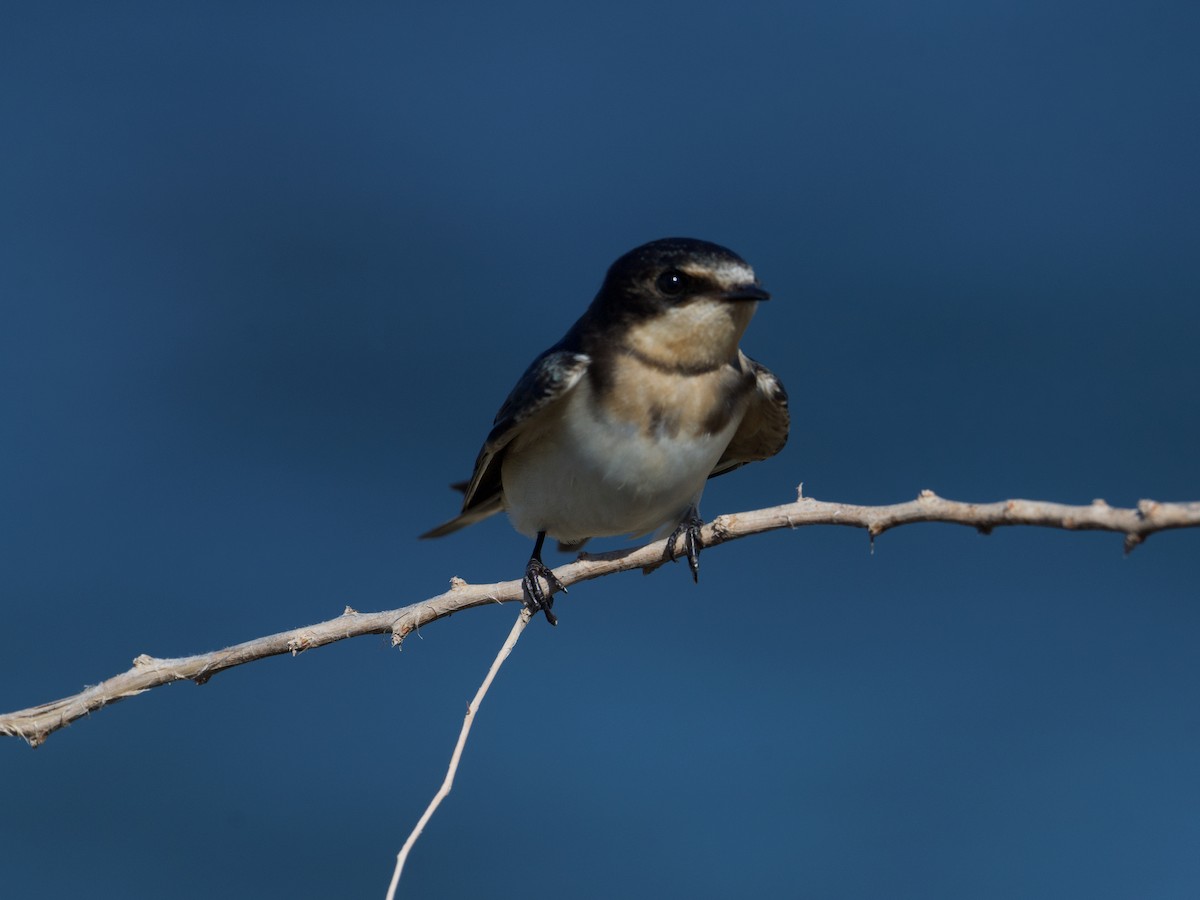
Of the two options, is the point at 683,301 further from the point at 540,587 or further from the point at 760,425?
the point at 540,587

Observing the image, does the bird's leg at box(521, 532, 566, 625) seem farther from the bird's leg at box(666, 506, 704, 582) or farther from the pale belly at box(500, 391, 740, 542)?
the bird's leg at box(666, 506, 704, 582)

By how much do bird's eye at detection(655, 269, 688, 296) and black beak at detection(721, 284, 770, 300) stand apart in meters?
0.12

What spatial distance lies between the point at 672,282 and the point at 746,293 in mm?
223

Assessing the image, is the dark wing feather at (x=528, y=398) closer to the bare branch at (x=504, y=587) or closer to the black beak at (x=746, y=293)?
the black beak at (x=746, y=293)

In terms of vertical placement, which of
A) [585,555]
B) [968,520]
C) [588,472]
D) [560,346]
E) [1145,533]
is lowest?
[1145,533]

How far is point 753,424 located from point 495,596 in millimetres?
1421

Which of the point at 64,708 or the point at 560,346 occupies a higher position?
the point at 560,346

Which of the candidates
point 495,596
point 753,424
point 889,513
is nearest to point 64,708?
point 495,596

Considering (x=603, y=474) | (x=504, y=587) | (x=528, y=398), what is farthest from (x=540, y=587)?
(x=504, y=587)

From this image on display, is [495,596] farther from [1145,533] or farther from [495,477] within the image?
[495,477]

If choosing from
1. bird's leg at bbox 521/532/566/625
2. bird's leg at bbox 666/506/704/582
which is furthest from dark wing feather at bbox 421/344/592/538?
bird's leg at bbox 666/506/704/582

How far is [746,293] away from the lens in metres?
2.79

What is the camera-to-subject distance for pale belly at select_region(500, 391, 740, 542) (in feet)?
9.82

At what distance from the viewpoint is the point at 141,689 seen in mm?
1902
